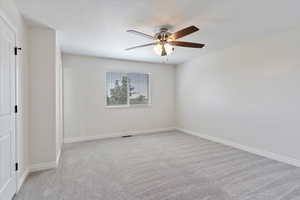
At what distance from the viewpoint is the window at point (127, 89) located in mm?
5031

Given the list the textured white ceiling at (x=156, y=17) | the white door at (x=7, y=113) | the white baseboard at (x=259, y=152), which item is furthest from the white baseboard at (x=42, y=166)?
the white baseboard at (x=259, y=152)

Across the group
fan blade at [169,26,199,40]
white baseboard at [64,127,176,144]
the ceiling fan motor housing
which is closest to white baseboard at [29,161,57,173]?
white baseboard at [64,127,176,144]

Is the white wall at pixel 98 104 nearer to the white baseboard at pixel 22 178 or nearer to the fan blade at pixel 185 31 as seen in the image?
the white baseboard at pixel 22 178

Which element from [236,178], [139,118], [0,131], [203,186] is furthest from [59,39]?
[236,178]

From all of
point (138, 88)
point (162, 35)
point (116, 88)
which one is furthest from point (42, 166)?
point (138, 88)

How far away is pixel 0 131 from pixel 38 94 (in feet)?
3.80

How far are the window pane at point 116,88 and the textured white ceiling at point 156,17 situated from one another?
5.41 feet

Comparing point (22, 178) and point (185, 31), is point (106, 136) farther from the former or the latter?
point (185, 31)

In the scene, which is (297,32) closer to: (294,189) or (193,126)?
(294,189)

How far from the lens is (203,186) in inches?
86.0

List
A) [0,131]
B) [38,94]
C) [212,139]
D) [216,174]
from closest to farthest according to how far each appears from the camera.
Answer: [0,131], [216,174], [38,94], [212,139]

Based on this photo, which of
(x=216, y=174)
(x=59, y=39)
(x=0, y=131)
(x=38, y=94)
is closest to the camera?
(x=0, y=131)

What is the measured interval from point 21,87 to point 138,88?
3.49m

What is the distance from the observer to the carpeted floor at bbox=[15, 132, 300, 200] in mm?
2008
